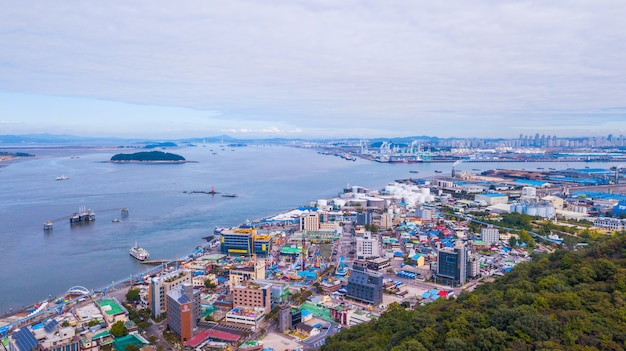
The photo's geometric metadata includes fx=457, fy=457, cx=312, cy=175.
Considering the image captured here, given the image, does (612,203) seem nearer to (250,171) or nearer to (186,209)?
(186,209)

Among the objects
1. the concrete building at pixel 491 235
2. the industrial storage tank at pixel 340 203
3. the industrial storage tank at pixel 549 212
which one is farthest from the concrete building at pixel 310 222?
the industrial storage tank at pixel 549 212

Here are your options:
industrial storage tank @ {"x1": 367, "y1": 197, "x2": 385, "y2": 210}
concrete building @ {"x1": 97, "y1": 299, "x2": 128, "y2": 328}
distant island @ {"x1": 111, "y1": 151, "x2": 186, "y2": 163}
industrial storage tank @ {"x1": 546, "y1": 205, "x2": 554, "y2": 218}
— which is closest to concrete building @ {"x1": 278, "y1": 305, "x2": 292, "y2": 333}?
concrete building @ {"x1": 97, "y1": 299, "x2": 128, "y2": 328}

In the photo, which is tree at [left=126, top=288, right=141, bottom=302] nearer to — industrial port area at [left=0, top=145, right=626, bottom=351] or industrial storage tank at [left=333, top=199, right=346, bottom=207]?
industrial port area at [left=0, top=145, right=626, bottom=351]

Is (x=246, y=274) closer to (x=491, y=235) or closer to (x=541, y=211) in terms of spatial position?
(x=491, y=235)

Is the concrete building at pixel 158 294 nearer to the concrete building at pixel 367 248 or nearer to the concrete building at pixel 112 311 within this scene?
the concrete building at pixel 112 311

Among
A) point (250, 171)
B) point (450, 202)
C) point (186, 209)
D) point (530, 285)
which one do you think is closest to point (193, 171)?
point (250, 171)

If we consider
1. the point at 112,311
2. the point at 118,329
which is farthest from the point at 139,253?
the point at 118,329
